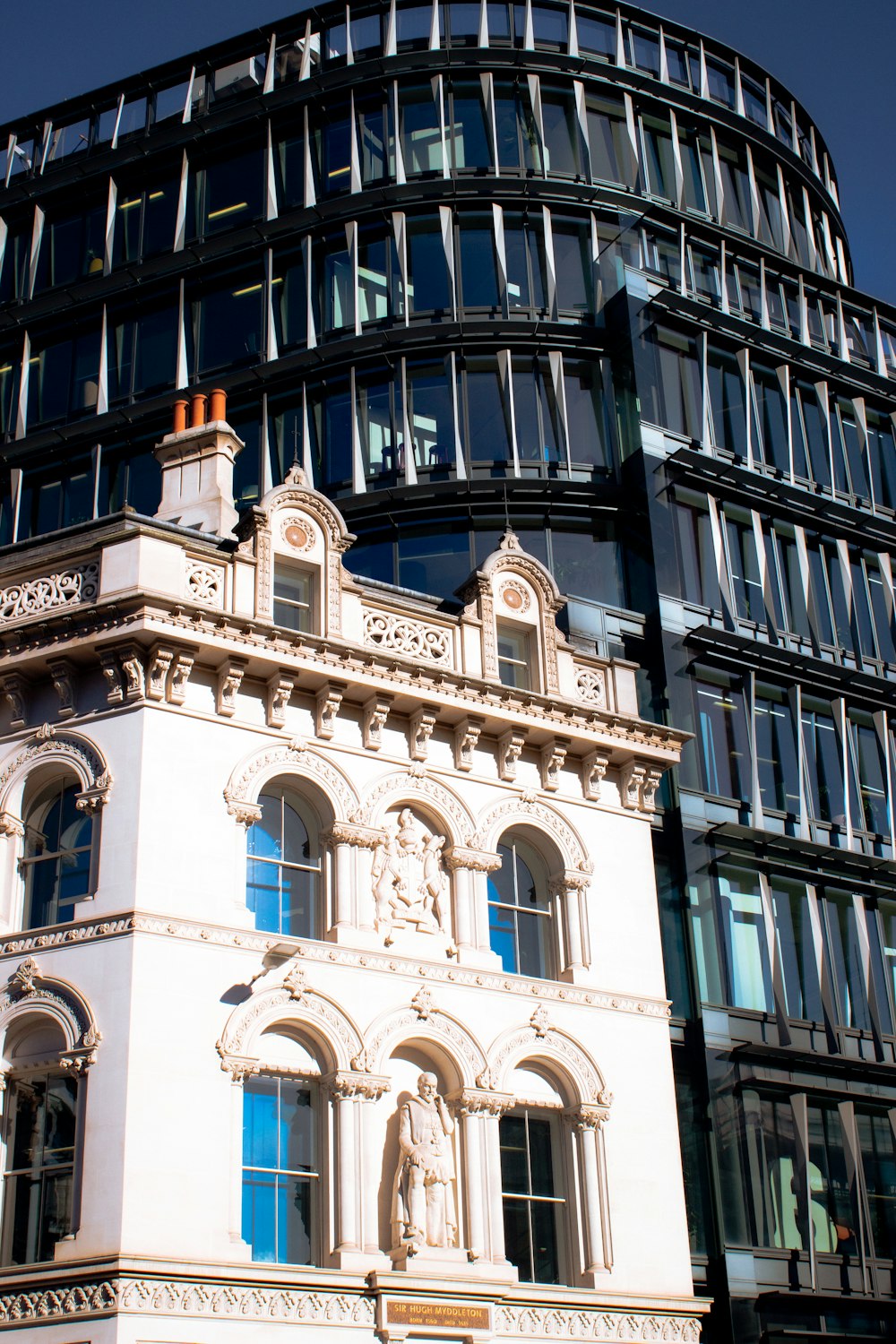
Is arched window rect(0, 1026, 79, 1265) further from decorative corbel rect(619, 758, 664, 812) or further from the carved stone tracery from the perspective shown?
decorative corbel rect(619, 758, 664, 812)

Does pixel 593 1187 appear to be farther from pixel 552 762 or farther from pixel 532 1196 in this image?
pixel 552 762

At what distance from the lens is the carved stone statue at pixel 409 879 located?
97.1 ft

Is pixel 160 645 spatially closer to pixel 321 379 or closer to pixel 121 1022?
pixel 121 1022

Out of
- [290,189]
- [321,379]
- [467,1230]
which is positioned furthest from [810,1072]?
[290,189]

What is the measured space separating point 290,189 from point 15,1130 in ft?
103

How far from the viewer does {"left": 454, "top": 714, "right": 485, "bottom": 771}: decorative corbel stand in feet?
104

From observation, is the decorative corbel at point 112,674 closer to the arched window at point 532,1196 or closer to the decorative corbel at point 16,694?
the decorative corbel at point 16,694

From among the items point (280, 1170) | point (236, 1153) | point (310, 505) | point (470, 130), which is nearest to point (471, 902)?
point (280, 1170)

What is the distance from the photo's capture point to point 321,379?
47.0m

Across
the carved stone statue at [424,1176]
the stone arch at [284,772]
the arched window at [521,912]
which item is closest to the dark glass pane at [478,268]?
the arched window at [521,912]

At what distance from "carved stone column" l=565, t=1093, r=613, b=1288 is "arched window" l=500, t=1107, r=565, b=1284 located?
437 mm

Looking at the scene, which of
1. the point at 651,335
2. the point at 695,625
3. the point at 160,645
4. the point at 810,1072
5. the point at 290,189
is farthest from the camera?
the point at 290,189

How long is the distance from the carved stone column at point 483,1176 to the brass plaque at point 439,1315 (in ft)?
2.08

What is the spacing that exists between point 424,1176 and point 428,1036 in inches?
90.0
